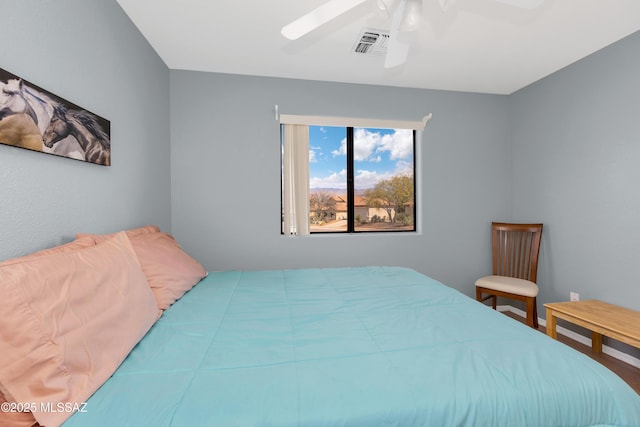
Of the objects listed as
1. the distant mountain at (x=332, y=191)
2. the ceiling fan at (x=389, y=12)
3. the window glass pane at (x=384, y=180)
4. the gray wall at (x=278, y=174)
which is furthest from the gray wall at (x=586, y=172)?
the distant mountain at (x=332, y=191)

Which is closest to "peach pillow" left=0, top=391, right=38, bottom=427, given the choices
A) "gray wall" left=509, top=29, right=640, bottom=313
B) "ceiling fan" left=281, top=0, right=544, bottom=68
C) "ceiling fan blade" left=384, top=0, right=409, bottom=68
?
"ceiling fan" left=281, top=0, right=544, bottom=68

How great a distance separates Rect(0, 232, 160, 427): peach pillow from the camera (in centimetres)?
72

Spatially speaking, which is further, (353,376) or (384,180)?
(384,180)

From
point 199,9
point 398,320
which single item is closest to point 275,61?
point 199,9

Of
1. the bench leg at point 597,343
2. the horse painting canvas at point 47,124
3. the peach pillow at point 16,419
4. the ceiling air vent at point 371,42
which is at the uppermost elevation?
the ceiling air vent at point 371,42

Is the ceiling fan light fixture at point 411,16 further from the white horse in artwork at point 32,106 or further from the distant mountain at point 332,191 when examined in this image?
the distant mountain at point 332,191

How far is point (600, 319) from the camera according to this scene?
2035 millimetres

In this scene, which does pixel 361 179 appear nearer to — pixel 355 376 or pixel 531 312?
pixel 531 312

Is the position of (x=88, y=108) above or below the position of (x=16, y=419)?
above

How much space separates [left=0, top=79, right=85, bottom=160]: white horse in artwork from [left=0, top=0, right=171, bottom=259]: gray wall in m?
0.05

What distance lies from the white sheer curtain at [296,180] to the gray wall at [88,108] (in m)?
1.18

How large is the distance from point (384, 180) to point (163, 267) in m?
2.67

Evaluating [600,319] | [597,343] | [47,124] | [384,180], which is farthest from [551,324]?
[47,124]

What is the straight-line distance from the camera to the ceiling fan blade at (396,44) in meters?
1.44
